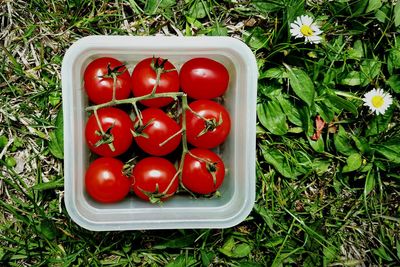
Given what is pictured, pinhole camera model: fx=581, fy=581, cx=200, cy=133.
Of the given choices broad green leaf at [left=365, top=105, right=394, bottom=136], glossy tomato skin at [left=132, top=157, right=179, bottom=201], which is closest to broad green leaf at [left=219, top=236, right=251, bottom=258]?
glossy tomato skin at [left=132, top=157, right=179, bottom=201]

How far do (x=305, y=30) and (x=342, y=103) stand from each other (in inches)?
8.9

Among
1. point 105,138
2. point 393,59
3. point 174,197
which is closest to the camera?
point 105,138

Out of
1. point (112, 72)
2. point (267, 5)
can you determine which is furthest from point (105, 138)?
point (267, 5)

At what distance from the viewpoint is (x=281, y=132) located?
1.60 metres

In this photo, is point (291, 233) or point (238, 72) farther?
point (291, 233)

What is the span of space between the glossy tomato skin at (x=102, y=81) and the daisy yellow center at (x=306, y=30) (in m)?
0.49

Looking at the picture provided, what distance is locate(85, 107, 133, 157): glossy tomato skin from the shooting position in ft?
4.59

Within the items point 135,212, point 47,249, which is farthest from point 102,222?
point 47,249

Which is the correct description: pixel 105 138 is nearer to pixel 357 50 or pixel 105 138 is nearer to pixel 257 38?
pixel 257 38

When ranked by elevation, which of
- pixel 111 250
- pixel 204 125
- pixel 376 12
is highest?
pixel 376 12

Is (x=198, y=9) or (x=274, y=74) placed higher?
(x=198, y=9)

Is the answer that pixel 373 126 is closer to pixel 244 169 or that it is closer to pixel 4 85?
pixel 244 169

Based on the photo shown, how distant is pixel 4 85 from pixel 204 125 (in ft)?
1.89

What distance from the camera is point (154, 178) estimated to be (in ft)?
4.66
